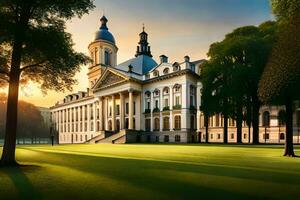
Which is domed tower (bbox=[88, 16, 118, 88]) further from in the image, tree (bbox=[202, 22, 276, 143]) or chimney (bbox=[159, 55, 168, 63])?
tree (bbox=[202, 22, 276, 143])

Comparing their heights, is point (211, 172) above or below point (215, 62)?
below

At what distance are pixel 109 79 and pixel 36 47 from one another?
54480mm

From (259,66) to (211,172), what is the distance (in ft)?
100

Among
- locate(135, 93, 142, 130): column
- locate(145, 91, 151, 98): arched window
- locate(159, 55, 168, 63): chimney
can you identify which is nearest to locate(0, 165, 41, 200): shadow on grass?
locate(145, 91, 151, 98): arched window

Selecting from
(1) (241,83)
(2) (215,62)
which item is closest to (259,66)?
(1) (241,83)

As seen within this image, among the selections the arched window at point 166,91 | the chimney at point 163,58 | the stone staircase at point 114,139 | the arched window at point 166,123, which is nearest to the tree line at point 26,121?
the stone staircase at point 114,139

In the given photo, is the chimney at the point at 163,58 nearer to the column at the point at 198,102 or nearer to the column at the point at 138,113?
the column at the point at 138,113

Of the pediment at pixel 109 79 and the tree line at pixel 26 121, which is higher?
the pediment at pixel 109 79

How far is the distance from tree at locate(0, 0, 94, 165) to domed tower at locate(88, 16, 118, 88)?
212 ft

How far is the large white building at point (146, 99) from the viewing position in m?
59.6

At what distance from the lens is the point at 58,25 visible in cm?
1658

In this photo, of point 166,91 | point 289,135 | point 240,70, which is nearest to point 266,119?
point 166,91

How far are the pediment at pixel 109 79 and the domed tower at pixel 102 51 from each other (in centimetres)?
1027

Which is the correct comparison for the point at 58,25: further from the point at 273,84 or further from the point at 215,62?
the point at 215,62
